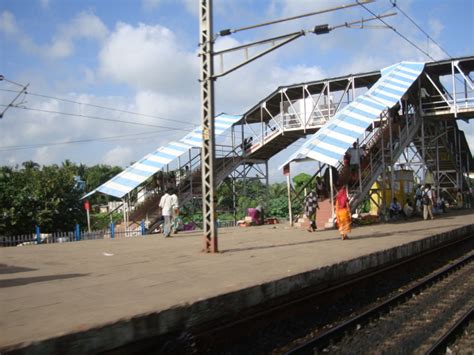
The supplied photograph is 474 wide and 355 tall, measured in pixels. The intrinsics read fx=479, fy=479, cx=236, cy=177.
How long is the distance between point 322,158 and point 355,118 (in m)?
3.97

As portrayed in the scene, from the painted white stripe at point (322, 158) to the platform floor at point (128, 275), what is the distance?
3.59 meters

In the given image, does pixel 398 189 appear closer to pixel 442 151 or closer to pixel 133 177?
pixel 442 151

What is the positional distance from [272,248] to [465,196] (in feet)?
91.2

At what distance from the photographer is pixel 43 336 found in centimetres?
443

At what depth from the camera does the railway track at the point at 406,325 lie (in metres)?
6.37

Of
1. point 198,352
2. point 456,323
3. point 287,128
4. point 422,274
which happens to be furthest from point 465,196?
point 198,352

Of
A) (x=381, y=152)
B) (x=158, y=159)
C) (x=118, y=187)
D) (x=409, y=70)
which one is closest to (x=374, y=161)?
(x=381, y=152)

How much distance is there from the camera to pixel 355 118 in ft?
66.2

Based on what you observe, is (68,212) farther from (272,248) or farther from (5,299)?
(5,299)

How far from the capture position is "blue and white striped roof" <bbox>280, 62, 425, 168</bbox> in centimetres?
1766

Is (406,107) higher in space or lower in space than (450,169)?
higher

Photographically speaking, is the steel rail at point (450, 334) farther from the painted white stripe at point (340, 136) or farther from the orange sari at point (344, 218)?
the painted white stripe at point (340, 136)

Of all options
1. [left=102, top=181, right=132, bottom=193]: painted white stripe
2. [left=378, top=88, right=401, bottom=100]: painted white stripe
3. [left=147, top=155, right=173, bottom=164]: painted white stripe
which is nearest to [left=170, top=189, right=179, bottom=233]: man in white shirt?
[left=102, top=181, right=132, bottom=193]: painted white stripe

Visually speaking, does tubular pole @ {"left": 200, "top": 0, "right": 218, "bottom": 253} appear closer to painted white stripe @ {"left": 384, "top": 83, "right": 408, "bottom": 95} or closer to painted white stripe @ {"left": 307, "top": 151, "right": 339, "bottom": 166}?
painted white stripe @ {"left": 307, "top": 151, "right": 339, "bottom": 166}
